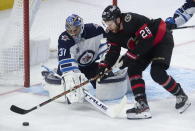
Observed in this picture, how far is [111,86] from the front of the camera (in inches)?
145

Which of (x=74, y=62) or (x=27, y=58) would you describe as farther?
(x=27, y=58)

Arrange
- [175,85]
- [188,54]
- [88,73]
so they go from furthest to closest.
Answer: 1. [188,54]
2. [88,73]
3. [175,85]

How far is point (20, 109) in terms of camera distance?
333 cm

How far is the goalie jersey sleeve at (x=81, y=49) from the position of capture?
3.58 metres

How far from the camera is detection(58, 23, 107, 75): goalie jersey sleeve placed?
3584 millimetres

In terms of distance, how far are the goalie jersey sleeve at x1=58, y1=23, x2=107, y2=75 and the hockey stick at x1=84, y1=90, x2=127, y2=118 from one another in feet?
0.77

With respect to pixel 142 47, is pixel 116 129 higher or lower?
lower

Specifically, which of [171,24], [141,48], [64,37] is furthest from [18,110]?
[171,24]

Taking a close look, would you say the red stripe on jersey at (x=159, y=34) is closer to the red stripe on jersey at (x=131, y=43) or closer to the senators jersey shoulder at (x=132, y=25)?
the senators jersey shoulder at (x=132, y=25)

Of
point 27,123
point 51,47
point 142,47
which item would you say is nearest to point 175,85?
point 142,47

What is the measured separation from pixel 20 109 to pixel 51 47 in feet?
6.27

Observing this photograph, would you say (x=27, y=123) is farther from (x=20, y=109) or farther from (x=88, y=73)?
(x=88, y=73)

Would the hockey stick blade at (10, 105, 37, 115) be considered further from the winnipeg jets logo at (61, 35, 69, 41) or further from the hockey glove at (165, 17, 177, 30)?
the hockey glove at (165, 17, 177, 30)

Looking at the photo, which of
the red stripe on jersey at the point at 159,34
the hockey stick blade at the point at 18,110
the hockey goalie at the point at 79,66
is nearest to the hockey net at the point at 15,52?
the hockey goalie at the point at 79,66
